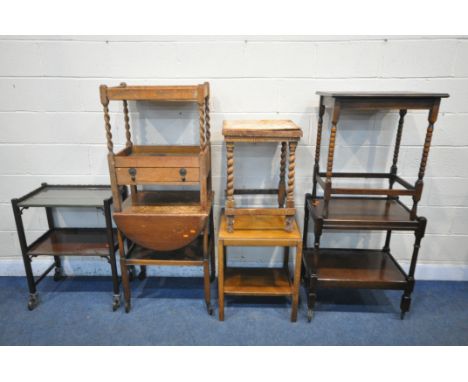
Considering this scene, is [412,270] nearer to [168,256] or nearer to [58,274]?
[168,256]

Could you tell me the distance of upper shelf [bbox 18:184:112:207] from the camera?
81.9 inches

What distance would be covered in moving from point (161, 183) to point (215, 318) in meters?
0.96

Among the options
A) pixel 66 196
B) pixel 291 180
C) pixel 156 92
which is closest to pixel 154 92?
pixel 156 92

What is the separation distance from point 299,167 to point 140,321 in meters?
1.49

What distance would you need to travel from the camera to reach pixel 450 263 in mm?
2566

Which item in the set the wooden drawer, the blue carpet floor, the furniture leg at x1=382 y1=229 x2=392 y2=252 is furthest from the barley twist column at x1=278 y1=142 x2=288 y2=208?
the furniture leg at x1=382 y1=229 x2=392 y2=252

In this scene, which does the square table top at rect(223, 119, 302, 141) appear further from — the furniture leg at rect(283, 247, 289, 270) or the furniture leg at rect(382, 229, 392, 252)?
the furniture leg at rect(382, 229, 392, 252)

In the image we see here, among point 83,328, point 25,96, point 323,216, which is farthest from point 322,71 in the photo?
point 83,328

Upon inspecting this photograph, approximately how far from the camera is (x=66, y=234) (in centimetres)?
244

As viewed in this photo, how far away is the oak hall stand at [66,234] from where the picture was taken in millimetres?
2088

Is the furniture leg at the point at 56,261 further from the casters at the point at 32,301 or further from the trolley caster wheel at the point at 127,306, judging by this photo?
the trolley caster wheel at the point at 127,306

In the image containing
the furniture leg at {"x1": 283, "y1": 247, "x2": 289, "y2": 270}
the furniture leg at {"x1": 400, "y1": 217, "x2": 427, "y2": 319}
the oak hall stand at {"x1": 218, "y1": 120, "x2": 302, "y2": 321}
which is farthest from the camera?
the furniture leg at {"x1": 283, "y1": 247, "x2": 289, "y2": 270}

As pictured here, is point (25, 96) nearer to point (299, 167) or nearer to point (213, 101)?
point (213, 101)

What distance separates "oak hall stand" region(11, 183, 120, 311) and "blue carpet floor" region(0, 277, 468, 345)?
0.52 feet
